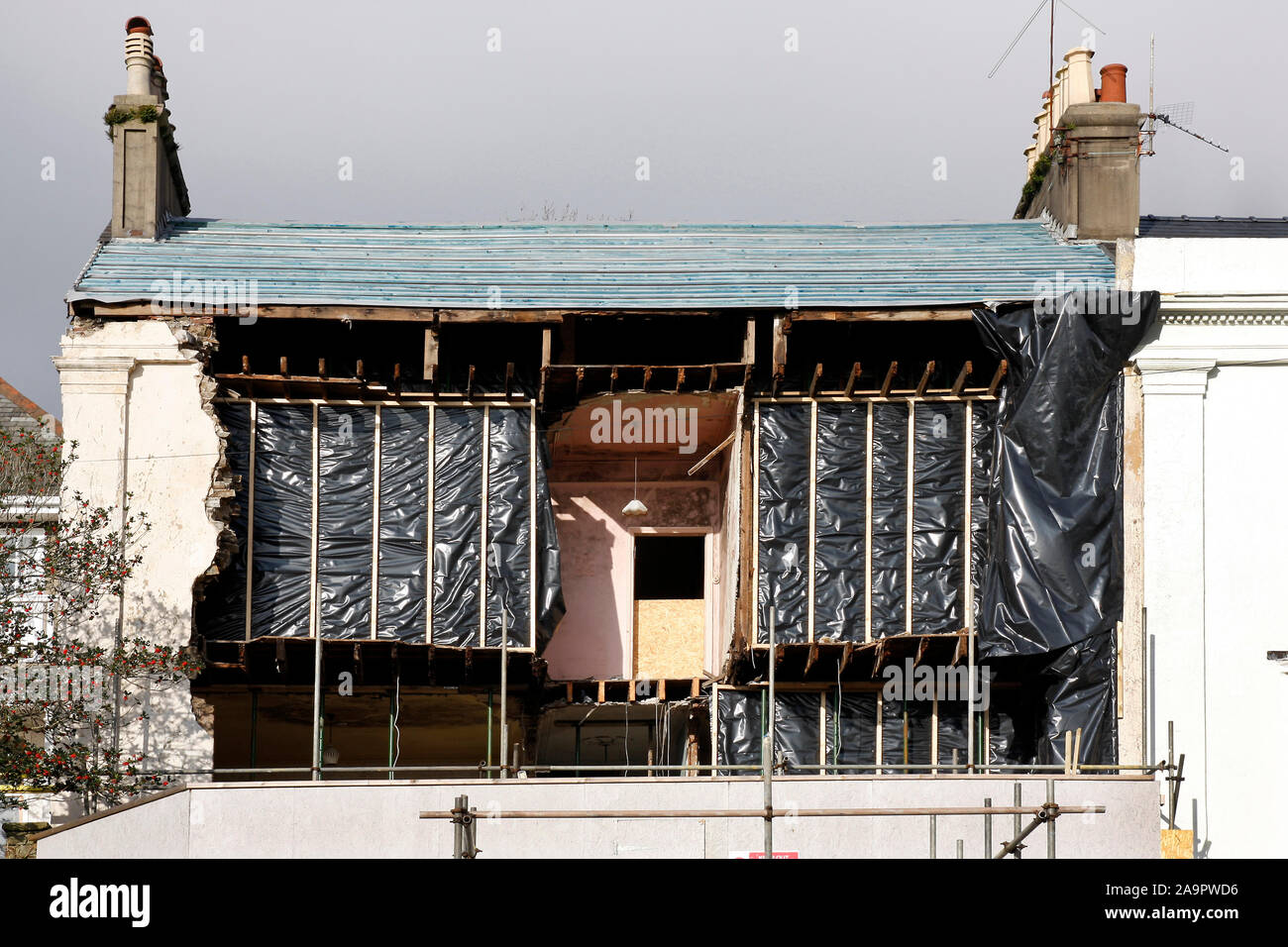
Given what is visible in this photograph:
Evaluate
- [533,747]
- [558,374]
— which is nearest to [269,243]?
[558,374]

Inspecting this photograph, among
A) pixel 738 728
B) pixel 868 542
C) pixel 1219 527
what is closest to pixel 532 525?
pixel 738 728

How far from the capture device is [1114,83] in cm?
2825

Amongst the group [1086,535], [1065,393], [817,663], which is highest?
[1065,393]

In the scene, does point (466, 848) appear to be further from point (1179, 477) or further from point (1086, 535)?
point (1179, 477)

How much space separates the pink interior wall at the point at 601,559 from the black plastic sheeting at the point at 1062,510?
6368 millimetres

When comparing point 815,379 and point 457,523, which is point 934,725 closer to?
point 815,379

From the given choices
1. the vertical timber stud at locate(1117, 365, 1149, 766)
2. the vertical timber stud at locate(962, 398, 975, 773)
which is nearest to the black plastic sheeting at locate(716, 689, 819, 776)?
the vertical timber stud at locate(962, 398, 975, 773)

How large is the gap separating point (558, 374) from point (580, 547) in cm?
490

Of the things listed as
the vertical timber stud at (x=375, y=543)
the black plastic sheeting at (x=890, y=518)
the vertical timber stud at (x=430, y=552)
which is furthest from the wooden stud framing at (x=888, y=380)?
the vertical timber stud at (x=375, y=543)

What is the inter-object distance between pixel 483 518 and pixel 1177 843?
10513 millimetres

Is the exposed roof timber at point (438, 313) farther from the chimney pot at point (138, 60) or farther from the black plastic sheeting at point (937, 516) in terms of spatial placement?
the chimney pot at point (138, 60)

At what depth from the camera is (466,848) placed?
20.3 meters
